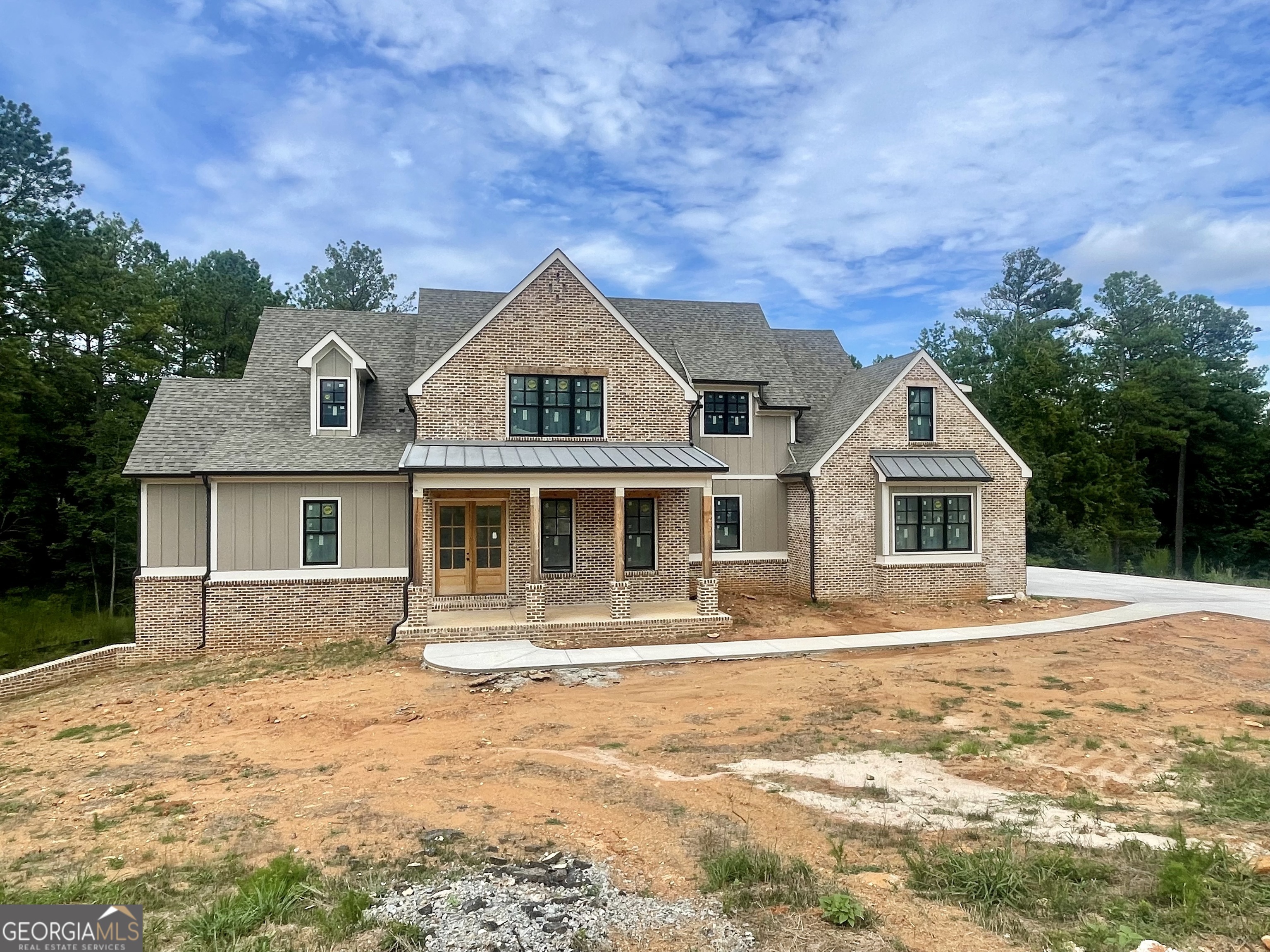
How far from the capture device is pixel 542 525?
1605 centimetres

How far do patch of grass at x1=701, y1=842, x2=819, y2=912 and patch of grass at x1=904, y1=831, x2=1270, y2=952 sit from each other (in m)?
0.80

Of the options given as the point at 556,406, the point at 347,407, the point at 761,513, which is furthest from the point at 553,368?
the point at 761,513

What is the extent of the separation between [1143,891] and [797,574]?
13.9 meters

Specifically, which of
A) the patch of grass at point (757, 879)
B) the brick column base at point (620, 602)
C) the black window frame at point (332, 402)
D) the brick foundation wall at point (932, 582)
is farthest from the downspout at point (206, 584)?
the brick foundation wall at point (932, 582)

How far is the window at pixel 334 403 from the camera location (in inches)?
639

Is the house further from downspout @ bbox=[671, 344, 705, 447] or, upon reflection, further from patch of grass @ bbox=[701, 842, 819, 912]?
patch of grass @ bbox=[701, 842, 819, 912]

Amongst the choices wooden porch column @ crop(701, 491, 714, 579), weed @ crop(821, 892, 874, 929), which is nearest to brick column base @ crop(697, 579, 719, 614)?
wooden porch column @ crop(701, 491, 714, 579)

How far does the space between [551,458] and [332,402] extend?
5.88 m

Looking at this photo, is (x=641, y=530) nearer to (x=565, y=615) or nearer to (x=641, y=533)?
(x=641, y=533)

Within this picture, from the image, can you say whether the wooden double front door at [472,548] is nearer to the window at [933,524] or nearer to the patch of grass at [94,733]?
the patch of grass at [94,733]

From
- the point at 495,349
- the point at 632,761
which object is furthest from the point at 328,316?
the point at 632,761

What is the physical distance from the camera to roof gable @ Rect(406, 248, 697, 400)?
15414mm

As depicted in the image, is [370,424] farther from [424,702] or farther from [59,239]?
[59,239]

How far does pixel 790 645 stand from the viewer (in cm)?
1338
